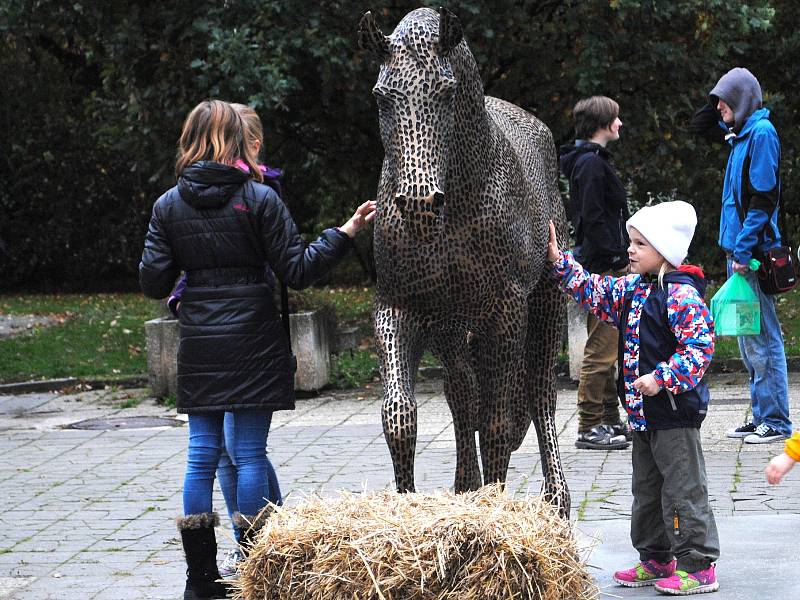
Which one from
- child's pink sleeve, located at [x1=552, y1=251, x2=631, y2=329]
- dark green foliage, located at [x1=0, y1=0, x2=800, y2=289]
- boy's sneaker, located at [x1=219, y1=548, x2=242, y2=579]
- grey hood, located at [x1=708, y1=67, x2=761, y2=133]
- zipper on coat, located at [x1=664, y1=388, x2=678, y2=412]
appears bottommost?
boy's sneaker, located at [x1=219, y1=548, x2=242, y2=579]

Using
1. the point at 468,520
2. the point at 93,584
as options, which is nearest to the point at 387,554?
the point at 468,520

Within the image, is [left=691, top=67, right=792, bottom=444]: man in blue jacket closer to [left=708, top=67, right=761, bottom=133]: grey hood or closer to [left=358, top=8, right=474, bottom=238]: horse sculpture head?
[left=708, top=67, right=761, bottom=133]: grey hood

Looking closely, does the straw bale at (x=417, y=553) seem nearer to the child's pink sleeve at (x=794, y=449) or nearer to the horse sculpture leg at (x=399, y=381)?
the horse sculpture leg at (x=399, y=381)

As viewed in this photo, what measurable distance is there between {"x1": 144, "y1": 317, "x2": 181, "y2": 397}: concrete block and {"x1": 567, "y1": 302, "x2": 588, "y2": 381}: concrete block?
362 cm

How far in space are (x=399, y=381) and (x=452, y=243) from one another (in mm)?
549

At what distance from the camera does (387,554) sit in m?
4.02

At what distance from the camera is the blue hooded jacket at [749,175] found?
7.95m

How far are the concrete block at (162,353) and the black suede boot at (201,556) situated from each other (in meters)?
6.20

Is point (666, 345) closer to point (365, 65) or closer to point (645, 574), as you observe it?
point (645, 574)

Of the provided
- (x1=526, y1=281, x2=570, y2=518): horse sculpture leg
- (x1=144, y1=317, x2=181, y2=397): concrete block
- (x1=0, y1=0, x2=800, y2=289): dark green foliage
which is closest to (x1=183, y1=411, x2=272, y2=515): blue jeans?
(x1=526, y1=281, x2=570, y2=518): horse sculpture leg

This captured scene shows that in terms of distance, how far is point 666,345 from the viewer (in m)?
4.85

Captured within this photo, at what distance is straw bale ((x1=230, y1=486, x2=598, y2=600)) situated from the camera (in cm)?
401

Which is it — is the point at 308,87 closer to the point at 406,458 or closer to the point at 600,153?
the point at 600,153

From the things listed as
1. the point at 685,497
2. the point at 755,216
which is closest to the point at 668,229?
the point at 685,497
